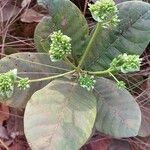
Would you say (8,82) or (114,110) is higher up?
(8,82)

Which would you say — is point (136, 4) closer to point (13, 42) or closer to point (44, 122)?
point (44, 122)

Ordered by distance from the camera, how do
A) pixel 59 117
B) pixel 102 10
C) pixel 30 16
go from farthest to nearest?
pixel 30 16 → pixel 59 117 → pixel 102 10

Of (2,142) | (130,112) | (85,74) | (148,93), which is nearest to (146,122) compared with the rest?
(148,93)

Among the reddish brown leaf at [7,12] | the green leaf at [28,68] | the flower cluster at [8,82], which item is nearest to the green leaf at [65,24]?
the green leaf at [28,68]

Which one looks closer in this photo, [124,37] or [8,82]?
[8,82]

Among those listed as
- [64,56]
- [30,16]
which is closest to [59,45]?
[64,56]

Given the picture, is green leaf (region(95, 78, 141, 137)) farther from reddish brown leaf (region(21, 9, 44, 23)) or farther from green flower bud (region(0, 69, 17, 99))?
reddish brown leaf (region(21, 9, 44, 23))

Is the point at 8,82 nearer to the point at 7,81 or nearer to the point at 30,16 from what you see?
the point at 7,81
